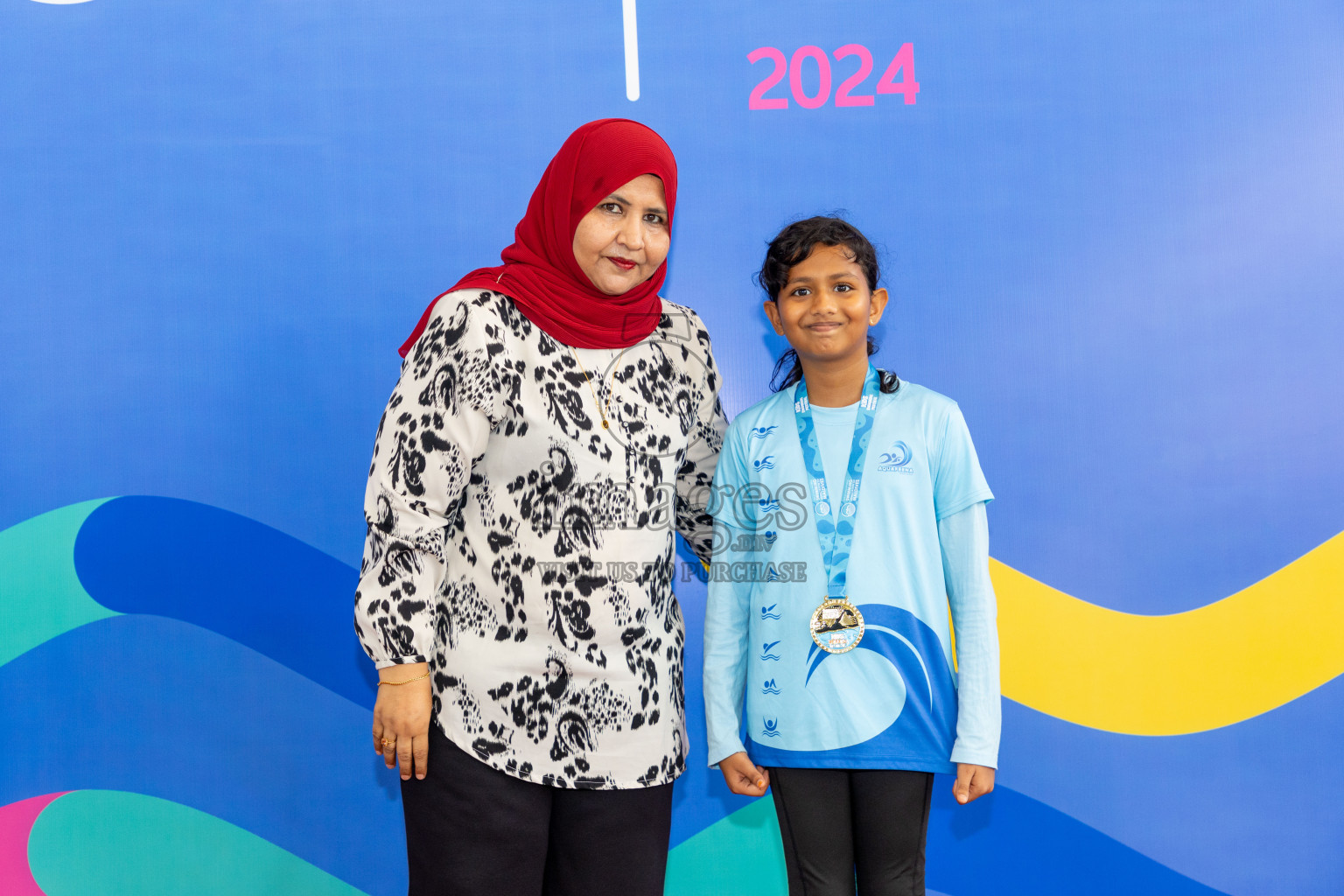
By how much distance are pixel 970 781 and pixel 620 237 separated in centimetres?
108

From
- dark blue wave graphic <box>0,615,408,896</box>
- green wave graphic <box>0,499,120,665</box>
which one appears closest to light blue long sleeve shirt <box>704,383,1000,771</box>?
dark blue wave graphic <box>0,615,408,896</box>

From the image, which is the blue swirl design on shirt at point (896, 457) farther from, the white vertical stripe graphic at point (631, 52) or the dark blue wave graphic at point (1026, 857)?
the white vertical stripe graphic at point (631, 52)

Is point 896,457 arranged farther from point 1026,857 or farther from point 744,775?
point 1026,857

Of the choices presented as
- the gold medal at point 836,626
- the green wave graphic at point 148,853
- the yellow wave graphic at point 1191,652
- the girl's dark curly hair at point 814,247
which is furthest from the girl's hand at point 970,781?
the green wave graphic at point 148,853

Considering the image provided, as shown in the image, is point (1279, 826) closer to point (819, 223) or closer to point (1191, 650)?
point (1191, 650)

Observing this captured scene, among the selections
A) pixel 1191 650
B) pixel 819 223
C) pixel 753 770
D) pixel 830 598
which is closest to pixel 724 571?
pixel 830 598

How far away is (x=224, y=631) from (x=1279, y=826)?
2703 millimetres

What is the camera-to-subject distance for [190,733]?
2.28 meters

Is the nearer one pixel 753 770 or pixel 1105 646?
pixel 753 770

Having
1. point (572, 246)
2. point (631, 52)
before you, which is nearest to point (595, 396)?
point (572, 246)

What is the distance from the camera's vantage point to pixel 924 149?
7.35 feet

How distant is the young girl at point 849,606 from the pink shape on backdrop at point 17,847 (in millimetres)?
1891

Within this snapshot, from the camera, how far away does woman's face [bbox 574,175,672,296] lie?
1.46m

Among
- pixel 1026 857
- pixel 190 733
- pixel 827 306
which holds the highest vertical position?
pixel 827 306
